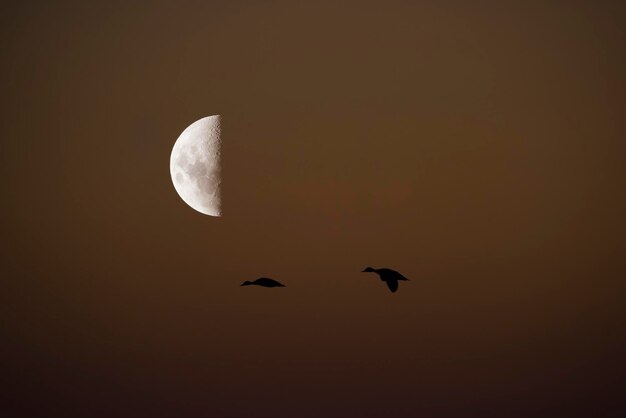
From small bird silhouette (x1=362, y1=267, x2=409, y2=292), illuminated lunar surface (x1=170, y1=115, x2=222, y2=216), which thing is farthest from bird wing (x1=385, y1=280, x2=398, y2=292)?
illuminated lunar surface (x1=170, y1=115, x2=222, y2=216)

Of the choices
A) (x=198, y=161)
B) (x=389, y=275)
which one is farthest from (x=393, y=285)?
(x=198, y=161)

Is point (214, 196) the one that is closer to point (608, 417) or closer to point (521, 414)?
point (521, 414)

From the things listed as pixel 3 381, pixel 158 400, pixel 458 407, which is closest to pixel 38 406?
pixel 3 381

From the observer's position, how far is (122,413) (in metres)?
20.5

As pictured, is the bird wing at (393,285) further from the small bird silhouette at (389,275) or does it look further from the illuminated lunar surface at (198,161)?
the illuminated lunar surface at (198,161)

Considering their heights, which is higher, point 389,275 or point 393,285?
point 389,275

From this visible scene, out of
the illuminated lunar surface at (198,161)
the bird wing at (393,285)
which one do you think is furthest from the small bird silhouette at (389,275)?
the illuminated lunar surface at (198,161)

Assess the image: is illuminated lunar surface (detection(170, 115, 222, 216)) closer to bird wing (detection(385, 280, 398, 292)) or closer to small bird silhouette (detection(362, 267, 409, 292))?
small bird silhouette (detection(362, 267, 409, 292))

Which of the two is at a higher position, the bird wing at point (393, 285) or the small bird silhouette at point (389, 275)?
the small bird silhouette at point (389, 275)

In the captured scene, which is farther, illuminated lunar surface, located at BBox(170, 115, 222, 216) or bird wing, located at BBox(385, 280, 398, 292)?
illuminated lunar surface, located at BBox(170, 115, 222, 216)

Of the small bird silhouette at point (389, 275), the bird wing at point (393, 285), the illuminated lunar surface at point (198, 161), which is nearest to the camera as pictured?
the bird wing at point (393, 285)

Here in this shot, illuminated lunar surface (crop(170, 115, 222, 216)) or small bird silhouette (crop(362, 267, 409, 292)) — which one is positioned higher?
illuminated lunar surface (crop(170, 115, 222, 216))

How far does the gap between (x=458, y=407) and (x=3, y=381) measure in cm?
1213

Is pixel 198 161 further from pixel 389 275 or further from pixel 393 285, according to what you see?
pixel 393 285
